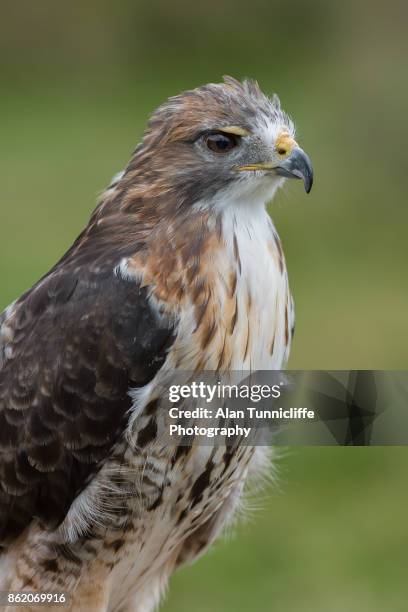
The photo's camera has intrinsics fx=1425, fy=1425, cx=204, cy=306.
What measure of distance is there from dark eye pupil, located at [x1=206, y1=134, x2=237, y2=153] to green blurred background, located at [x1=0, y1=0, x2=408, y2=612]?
0.42 meters

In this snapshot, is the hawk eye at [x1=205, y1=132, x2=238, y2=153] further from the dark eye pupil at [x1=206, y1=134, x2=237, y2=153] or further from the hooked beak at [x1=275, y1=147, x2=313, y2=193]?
the hooked beak at [x1=275, y1=147, x2=313, y2=193]

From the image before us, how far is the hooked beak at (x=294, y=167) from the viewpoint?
358 centimetres

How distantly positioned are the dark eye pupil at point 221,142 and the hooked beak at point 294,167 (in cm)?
7

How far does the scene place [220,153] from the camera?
365 centimetres

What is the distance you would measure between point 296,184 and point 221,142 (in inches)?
171

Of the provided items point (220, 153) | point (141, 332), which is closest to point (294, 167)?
point (220, 153)

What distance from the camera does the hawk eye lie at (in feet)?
12.0

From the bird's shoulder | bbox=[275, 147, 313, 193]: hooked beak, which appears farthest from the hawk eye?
the bird's shoulder

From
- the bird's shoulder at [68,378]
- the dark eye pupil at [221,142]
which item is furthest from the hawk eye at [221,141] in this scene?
the bird's shoulder at [68,378]

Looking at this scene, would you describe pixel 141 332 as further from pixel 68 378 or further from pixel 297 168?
pixel 297 168

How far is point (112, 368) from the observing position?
3.57 m

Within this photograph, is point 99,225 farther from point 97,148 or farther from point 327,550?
point 97,148

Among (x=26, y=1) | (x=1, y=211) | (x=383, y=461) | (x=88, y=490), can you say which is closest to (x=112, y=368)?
A: (x=88, y=490)

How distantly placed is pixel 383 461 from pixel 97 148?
209 inches
